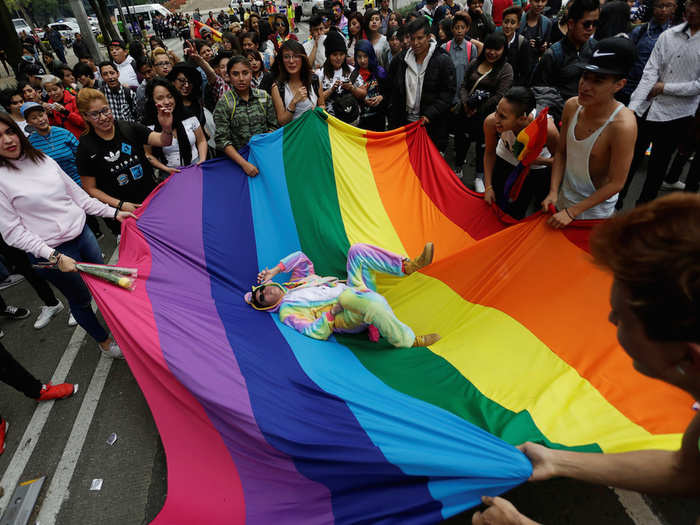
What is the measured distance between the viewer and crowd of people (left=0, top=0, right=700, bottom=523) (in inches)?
104

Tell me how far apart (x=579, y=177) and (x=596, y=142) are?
277 millimetres

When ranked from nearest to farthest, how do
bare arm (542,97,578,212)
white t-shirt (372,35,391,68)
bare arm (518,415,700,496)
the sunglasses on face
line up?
1. bare arm (518,415,700,496)
2. bare arm (542,97,578,212)
3. the sunglasses on face
4. white t-shirt (372,35,391,68)

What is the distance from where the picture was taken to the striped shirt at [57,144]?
161 inches

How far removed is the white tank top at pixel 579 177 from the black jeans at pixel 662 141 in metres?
2.24

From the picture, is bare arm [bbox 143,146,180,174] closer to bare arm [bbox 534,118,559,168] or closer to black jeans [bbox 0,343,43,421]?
black jeans [bbox 0,343,43,421]

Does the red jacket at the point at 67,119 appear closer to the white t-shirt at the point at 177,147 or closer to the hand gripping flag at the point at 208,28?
the white t-shirt at the point at 177,147

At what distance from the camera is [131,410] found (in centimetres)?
305

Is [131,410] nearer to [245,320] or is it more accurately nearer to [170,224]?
[245,320]

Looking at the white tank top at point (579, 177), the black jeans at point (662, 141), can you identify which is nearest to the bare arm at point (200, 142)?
the white tank top at point (579, 177)

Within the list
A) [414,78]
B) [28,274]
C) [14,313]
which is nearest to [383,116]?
[414,78]

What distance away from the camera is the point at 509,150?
3389mm

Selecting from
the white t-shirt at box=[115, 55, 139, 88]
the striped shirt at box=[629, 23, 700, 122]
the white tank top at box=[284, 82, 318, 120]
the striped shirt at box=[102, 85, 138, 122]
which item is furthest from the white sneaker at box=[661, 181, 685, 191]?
the white t-shirt at box=[115, 55, 139, 88]

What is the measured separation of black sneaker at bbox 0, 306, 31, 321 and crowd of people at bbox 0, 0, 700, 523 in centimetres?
2

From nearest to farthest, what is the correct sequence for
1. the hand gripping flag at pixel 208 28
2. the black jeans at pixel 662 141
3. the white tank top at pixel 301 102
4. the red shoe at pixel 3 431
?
1. the red shoe at pixel 3 431
2. the black jeans at pixel 662 141
3. the white tank top at pixel 301 102
4. the hand gripping flag at pixel 208 28
